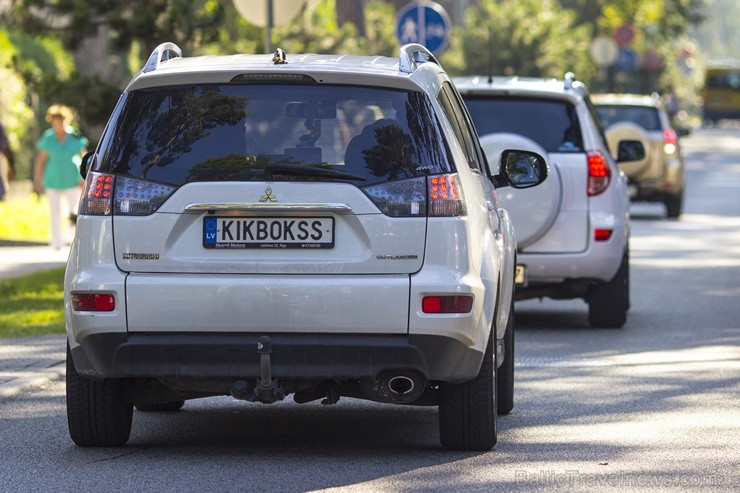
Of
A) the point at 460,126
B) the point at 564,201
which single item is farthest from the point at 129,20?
the point at 460,126

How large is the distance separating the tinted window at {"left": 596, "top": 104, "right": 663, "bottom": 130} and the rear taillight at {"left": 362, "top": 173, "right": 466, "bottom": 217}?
20.1 metres

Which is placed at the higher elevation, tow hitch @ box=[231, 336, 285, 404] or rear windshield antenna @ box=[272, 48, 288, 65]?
rear windshield antenna @ box=[272, 48, 288, 65]

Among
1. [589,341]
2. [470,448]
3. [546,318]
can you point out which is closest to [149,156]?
[470,448]

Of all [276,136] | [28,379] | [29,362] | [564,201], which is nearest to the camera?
[276,136]

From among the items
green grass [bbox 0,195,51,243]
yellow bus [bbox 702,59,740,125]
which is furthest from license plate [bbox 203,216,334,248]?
yellow bus [bbox 702,59,740,125]

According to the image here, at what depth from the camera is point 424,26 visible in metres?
23.6

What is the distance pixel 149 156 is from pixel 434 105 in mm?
1150

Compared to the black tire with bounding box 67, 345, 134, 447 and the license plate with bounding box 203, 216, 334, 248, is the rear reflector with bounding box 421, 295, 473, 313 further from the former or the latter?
the black tire with bounding box 67, 345, 134, 447

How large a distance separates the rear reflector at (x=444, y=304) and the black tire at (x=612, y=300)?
6.26 meters

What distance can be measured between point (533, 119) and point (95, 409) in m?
6.24

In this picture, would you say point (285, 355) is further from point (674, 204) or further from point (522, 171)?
point (674, 204)

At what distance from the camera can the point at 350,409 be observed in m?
9.68

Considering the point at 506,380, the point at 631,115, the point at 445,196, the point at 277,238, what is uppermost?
the point at 445,196

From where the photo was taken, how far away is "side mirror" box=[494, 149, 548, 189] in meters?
9.31
